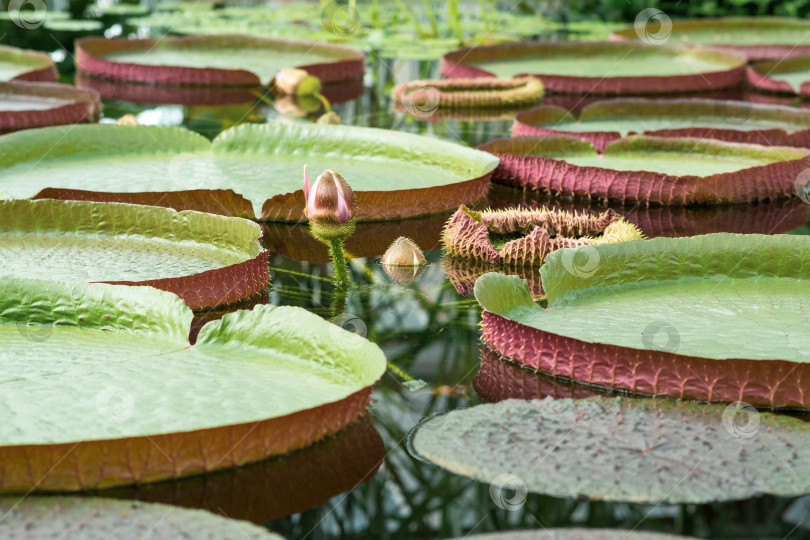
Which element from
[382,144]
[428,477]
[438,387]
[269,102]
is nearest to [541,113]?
[382,144]

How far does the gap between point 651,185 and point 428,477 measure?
300 cm

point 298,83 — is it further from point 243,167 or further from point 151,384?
point 151,384

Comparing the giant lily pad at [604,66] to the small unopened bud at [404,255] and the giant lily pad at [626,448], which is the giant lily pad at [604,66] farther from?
the giant lily pad at [626,448]

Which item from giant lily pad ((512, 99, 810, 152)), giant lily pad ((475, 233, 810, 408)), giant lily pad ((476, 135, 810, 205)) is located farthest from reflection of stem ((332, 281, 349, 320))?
giant lily pad ((512, 99, 810, 152))

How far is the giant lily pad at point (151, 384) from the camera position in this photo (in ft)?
7.09

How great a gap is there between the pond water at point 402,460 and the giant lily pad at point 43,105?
7.99ft

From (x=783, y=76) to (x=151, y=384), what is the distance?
7.79 metres

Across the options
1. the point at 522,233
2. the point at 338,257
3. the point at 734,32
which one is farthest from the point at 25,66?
the point at 734,32

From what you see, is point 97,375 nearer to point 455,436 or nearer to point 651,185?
point 455,436

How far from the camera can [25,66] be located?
8.46 meters

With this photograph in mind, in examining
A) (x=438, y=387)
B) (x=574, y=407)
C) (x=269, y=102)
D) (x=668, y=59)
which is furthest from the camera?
(x=668, y=59)

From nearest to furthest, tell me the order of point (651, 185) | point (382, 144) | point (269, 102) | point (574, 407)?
1. point (574, 407)
2. point (651, 185)
3. point (382, 144)
4. point (269, 102)

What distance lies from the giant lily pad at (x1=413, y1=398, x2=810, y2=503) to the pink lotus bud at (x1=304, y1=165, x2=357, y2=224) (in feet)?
3.30

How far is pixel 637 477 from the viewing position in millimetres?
2176
